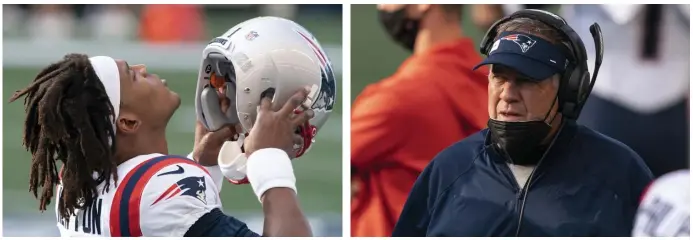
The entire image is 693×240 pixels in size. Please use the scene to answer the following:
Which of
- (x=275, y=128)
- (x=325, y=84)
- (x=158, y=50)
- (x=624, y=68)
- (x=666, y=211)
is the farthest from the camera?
(x=158, y=50)

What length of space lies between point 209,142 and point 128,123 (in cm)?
39

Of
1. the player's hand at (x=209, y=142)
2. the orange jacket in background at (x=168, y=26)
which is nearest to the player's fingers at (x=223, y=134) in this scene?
the player's hand at (x=209, y=142)

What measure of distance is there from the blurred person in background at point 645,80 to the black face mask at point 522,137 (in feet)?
5.05

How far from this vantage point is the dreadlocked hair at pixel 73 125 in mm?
3018

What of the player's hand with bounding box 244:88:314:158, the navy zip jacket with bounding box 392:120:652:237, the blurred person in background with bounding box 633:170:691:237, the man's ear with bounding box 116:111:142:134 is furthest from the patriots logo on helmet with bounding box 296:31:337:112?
the blurred person in background with bounding box 633:170:691:237

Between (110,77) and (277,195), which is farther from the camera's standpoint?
(110,77)

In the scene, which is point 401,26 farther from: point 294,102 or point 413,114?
point 294,102

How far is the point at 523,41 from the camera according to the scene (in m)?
2.82

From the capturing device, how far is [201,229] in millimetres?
2959

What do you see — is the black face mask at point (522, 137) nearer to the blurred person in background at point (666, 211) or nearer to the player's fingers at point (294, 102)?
the player's fingers at point (294, 102)

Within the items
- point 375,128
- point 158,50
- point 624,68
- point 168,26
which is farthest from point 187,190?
point 158,50

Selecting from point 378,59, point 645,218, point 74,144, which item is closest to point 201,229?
point 74,144

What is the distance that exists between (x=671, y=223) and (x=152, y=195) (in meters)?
1.44

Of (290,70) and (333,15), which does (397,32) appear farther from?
(333,15)
